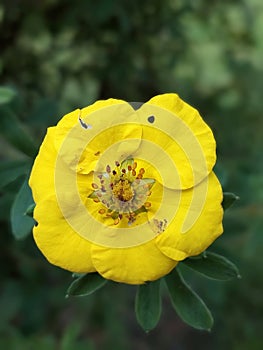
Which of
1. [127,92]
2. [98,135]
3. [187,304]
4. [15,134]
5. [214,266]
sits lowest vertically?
[127,92]

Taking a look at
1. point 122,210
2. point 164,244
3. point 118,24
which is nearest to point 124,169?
point 122,210

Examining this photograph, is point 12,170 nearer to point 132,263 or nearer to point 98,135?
point 98,135

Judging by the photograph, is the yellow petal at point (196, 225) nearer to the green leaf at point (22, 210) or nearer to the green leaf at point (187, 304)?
the green leaf at point (187, 304)

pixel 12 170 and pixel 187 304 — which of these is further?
pixel 12 170

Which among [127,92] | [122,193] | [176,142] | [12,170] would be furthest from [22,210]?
[127,92]

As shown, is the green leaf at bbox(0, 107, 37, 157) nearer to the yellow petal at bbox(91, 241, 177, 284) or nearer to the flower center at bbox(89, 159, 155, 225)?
the flower center at bbox(89, 159, 155, 225)

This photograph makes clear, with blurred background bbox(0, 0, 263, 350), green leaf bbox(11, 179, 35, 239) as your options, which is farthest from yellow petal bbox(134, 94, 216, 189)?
blurred background bbox(0, 0, 263, 350)
